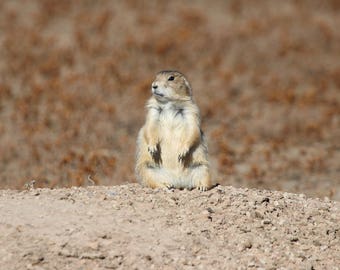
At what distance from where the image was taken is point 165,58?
19000 millimetres

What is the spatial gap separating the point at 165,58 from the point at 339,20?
6391 millimetres

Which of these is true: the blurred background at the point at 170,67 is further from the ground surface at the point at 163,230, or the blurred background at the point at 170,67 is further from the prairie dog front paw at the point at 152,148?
the ground surface at the point at 163,230

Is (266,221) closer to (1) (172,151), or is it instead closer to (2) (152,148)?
(1) (172,151)

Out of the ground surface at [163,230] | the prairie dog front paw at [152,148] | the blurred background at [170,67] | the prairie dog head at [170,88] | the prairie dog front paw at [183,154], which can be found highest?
the blurred background at [170,67]

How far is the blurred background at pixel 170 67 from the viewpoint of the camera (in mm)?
13103

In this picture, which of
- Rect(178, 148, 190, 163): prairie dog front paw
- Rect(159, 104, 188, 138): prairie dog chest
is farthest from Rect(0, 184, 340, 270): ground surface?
Rect(159, 104, 188, 138): prairie dog chest

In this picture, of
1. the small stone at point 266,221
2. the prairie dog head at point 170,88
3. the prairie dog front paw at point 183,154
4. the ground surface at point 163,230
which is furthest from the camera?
the prairie dog head at point 170,88

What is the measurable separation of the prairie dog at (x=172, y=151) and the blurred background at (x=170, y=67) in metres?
2.85

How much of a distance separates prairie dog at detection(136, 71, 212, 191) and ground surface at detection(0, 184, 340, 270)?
244mm

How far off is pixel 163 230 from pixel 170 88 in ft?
6.36

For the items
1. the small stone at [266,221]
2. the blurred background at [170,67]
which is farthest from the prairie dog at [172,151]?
A: the blurred background at [170,67]

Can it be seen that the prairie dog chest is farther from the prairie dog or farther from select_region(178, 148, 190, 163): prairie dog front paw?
select_region(178, 148, 190, 163): prairie dog front paw

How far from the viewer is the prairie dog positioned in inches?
325

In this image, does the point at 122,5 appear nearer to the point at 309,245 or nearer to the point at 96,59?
the point at 96,59
